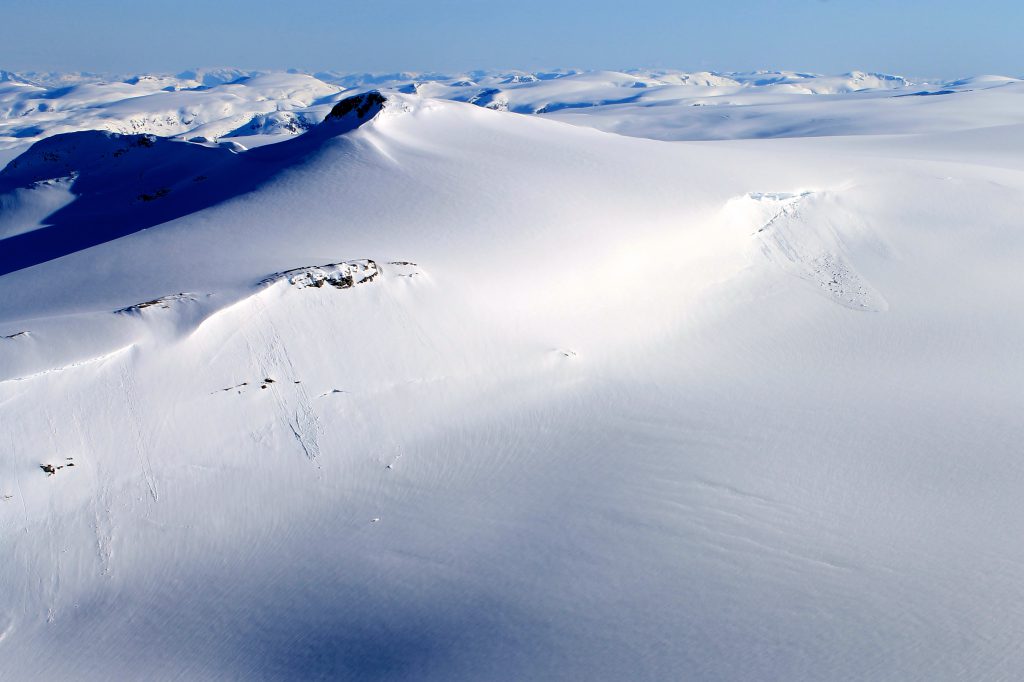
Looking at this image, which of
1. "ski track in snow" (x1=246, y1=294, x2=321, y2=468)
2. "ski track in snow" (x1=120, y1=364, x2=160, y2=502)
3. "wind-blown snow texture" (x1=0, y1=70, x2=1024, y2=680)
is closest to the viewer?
"wind-blown snow texture" (x1=0, y1=70, x2=1024, y2=680)

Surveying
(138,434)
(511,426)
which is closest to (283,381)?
(138,434)

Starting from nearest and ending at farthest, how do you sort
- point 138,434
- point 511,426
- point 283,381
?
point 138,434 < point 283,381 < point 511,426

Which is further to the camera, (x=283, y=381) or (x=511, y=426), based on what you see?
(x=511, y=426)

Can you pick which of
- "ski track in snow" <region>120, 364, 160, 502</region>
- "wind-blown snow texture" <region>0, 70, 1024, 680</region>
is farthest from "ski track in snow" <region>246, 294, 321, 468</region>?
"ski track in snow" <region>120, 364, 160, 502</region>

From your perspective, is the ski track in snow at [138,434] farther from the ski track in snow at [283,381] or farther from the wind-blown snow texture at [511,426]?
the ski track in snow at [283,381]

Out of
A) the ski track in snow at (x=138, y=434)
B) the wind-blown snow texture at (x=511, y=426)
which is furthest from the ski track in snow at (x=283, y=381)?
the ski track in snow at (x=138, y=434)

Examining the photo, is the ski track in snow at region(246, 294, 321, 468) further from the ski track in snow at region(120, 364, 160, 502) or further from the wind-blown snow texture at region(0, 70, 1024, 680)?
the ski track in snow at region(120, 364, 160, 502)

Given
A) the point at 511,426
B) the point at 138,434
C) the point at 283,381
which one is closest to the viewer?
the point at 138,434

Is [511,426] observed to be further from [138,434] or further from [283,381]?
[138,434]

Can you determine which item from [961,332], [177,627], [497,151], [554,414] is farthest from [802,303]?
[177,627]
